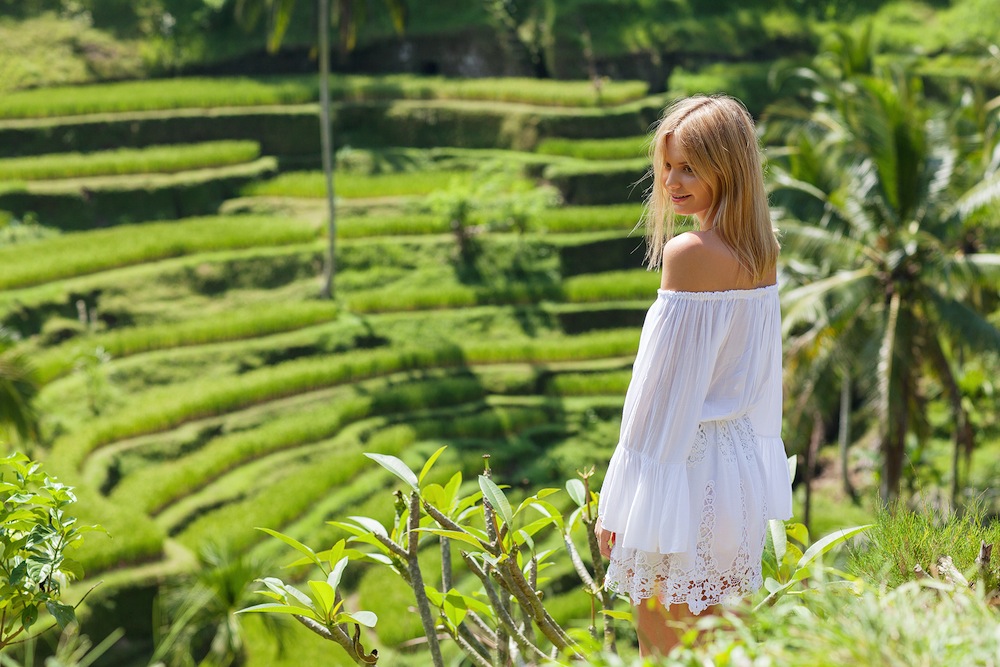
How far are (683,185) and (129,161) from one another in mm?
13506

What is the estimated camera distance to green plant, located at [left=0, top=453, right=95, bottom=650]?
6.38ft

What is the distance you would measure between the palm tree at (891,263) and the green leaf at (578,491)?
5.72 meters

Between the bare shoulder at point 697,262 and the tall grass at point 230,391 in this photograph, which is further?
the tall grass at point 230,391

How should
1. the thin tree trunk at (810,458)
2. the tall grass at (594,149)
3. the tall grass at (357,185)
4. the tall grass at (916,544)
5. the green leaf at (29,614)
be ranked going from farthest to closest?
1. the tall grass at (594,149)
2. the tall grass at (357,185)
3. the thin tree trunk at (810,458)
4. the green leaf at (29,614)
5. the tall grass at (916,544)

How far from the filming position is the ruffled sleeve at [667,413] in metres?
1.91

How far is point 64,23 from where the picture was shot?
17047 millimetres

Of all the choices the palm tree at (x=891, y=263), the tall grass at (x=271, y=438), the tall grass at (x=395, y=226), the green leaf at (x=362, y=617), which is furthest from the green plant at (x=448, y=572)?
the tall grass at (x=395, y=226)

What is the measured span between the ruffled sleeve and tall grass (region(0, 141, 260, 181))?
1347cm

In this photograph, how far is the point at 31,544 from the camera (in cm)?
197

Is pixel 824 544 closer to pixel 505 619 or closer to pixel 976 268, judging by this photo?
pixel 505 619

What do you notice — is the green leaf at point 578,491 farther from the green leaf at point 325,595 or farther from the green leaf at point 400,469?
the green leaf at point 325,595

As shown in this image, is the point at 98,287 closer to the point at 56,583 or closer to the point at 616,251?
the point at 616,251

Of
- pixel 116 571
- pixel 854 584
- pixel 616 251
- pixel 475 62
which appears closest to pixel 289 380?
pixel 116 571

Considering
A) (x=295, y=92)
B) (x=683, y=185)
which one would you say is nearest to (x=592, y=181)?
(x=295, y=92)
